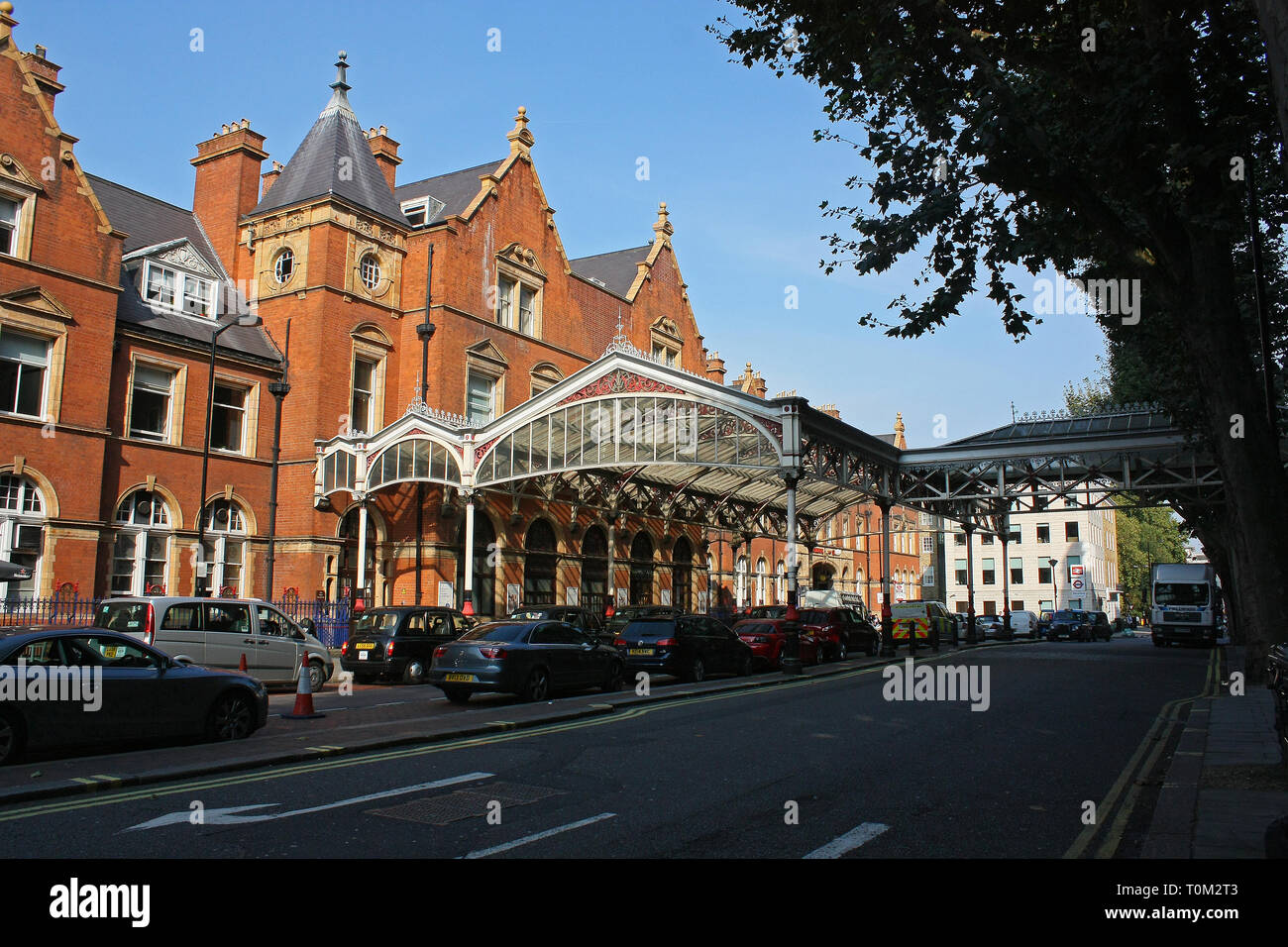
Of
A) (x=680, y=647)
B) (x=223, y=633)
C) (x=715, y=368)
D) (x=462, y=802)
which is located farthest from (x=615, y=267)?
(x=462, y=802)

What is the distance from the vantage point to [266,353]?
3170 cm

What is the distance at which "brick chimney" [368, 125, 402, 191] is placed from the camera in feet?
123

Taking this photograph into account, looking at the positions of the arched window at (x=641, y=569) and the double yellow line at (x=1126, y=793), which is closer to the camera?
the double yellow line at (x=1126, y=793)

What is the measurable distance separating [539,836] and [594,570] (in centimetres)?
3244

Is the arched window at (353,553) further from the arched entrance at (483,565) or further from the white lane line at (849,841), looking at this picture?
the white lane line at (849,841)

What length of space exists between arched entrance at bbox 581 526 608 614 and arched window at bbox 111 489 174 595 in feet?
51.0

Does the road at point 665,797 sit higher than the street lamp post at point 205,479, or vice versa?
the street lamp post at point 205,479

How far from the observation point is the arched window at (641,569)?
42.1 meters

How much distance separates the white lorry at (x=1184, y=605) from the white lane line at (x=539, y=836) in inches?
1652

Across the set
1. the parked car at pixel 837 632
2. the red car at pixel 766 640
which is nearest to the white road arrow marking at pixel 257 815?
the red car at pixel 766 640

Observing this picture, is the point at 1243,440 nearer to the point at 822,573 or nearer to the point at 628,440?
the point at 628,440

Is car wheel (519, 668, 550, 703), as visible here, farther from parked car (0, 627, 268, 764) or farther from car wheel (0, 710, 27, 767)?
car wheel (0, 710, 27, 767)
